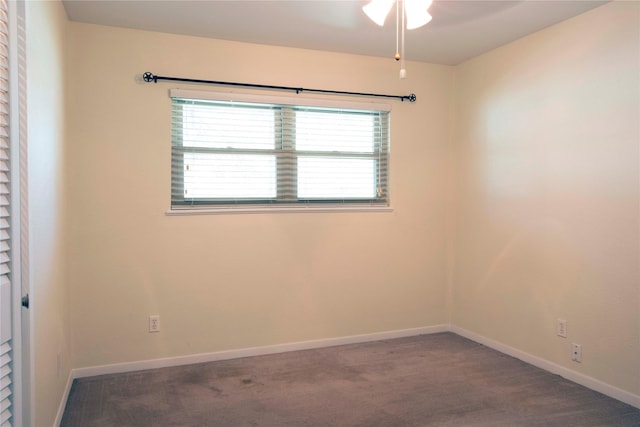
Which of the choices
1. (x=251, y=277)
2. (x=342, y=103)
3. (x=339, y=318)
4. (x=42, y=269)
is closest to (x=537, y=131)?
(x=342, y=103)

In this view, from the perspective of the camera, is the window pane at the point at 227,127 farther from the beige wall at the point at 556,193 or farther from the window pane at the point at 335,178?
the beige wall at the point at 556,193

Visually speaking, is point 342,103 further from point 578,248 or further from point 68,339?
point 68,339

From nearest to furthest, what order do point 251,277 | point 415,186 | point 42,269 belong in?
point 42,269
point 251,277
point 415,186

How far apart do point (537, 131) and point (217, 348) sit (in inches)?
112

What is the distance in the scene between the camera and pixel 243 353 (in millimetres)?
3559

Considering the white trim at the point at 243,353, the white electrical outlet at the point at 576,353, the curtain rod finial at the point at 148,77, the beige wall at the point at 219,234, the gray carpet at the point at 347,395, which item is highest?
the curtain rod finial at the point at 148,77

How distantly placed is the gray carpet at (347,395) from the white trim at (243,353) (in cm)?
7

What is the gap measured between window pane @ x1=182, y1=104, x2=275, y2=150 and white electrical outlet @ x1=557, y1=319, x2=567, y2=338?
2.44m

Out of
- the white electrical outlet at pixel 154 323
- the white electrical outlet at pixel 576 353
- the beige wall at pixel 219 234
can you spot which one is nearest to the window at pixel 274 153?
the beige wall at pixel 219 234

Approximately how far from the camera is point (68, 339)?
3.02 meters

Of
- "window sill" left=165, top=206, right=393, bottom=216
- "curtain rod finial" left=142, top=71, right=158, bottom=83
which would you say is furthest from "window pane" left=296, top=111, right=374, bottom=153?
"curtain rod finial" left=142, top=71, right=158, bottom=83

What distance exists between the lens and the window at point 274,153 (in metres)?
3.42

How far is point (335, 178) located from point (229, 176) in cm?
88

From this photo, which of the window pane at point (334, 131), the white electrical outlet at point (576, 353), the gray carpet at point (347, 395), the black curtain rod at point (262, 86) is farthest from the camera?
the window pane at point (334, 131)
